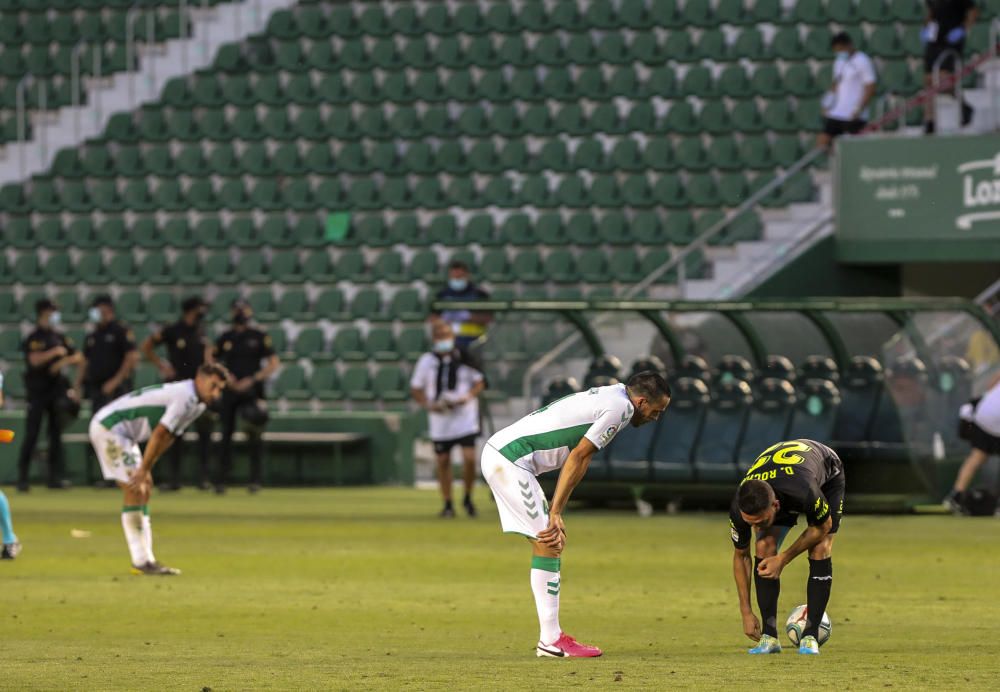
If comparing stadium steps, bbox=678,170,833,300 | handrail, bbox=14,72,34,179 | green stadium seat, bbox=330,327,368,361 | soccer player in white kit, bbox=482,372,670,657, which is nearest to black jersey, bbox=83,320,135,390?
green stadium seat, bbox=330,327,368,361

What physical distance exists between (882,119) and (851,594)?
14480mm

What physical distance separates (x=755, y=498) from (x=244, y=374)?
50.5 feet

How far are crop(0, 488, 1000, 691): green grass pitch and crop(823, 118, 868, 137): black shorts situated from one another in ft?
25.7

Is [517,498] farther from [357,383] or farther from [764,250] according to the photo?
[357,383]

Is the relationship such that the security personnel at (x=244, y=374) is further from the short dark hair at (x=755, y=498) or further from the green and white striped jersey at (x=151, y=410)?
the short dark hair at (x=755, y=498)

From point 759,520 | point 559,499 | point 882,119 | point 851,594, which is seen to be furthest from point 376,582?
point 882,119

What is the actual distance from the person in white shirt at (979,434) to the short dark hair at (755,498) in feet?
34.2

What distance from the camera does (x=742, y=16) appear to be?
30.5 m

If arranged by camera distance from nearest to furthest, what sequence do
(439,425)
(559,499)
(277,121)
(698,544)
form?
(559,499) < (698,544) < (439,425) < (277,121)

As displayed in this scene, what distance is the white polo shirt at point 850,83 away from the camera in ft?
85.6

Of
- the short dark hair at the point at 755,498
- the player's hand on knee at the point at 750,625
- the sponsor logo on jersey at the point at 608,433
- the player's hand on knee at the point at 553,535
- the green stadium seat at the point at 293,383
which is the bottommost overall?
the green stadium seat at the point at 293,383

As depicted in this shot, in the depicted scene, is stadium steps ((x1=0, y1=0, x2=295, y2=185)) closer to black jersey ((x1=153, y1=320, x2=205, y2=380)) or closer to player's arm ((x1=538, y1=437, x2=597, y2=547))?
black jersey ((x1=153, y1=320, x2=205, y2=380))

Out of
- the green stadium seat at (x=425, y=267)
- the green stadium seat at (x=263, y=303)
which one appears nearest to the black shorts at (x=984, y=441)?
the green stadium seat at (x=425, y=267)

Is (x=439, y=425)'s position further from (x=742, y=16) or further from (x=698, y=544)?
(x=742, y=16)
